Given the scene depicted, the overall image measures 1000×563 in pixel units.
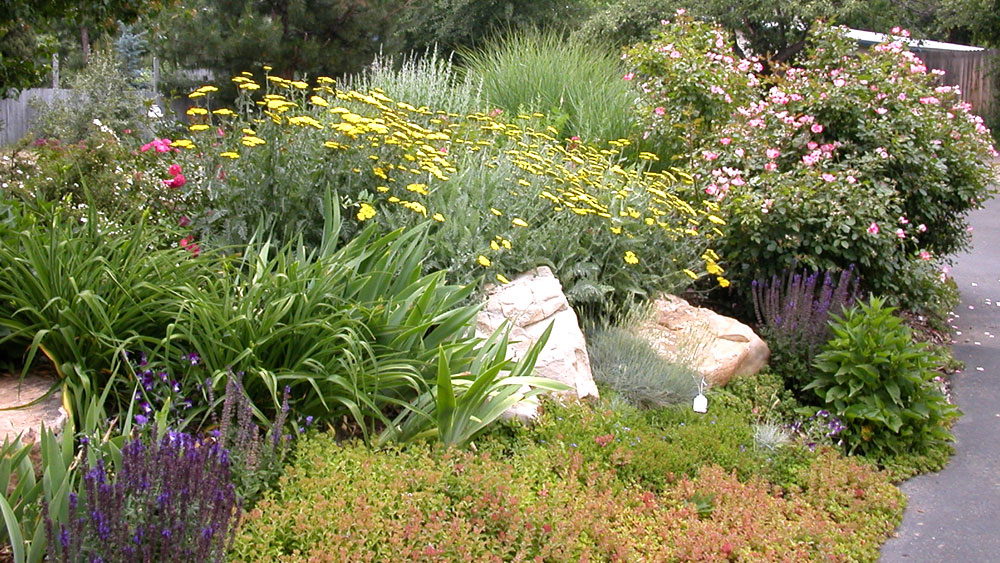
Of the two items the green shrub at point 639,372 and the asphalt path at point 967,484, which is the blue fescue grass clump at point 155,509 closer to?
the green shrub at point 639,372

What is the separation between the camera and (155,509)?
293 cm

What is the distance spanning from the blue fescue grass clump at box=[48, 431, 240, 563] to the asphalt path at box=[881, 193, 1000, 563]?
308 cm

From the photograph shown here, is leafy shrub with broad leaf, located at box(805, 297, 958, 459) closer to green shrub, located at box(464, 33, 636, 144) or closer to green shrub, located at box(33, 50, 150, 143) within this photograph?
green shrub, located at box(464, 33, 636, 144)

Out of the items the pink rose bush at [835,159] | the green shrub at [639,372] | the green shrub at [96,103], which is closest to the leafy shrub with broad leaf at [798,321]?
the pink rose bush at [835,159]

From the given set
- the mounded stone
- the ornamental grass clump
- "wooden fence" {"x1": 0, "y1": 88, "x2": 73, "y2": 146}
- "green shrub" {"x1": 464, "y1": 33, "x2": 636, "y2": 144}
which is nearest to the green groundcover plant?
the mounded stone

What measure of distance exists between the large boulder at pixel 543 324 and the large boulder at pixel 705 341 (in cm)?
63

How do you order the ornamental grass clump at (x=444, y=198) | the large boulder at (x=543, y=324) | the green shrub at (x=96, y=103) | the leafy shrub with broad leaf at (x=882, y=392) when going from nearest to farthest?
the large boulder at (x=543, y=324) → the ornamental grass clump at (x=444, y=198) → the leafy shrub with broad leaf at (x=882, y=392) → the green shrub at (x=96, y=103)

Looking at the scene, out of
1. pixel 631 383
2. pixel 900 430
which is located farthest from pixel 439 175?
pixel 900 430

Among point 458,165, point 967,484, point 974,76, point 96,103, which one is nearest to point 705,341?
point 967,484

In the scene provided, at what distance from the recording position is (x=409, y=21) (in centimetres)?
1991

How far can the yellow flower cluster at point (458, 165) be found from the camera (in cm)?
539

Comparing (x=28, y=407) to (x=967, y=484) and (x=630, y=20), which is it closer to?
(x=967, y=484)

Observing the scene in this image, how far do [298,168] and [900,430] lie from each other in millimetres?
3703

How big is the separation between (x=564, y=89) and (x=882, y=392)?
17.9ft
